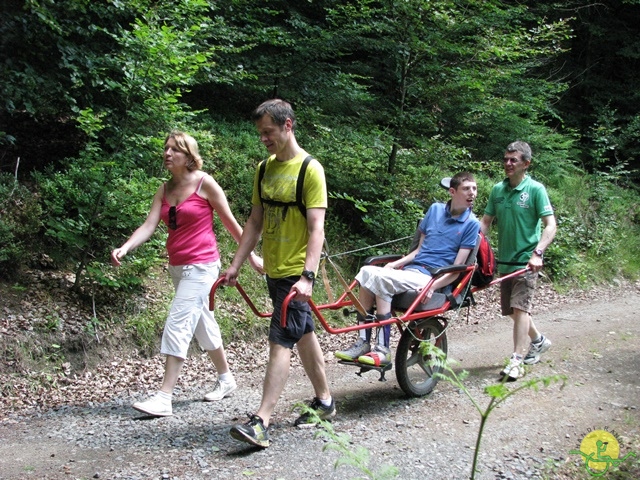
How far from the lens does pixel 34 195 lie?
6.89 metres

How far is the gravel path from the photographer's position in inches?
151

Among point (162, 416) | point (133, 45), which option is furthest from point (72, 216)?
point (162, 416)

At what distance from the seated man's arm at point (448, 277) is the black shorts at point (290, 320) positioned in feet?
3.96

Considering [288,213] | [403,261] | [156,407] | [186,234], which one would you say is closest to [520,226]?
[403,261]

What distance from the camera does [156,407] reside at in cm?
453

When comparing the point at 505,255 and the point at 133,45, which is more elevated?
the point at 133,45

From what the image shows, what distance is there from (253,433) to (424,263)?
229cm

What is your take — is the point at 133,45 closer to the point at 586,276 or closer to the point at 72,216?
the point at 72,216

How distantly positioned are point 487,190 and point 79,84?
8524 millimetres

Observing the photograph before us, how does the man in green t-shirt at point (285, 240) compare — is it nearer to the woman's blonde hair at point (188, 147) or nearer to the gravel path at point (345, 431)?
the gravel path at point (345, 431)

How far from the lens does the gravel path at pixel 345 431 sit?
151 inches

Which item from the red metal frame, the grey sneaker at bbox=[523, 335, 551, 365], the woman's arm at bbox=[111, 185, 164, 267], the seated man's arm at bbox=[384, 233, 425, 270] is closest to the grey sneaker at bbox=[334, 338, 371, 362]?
the red metal frame

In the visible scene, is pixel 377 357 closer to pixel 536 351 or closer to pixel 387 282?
pixel 387 282

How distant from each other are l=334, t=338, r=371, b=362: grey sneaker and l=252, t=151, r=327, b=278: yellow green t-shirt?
894mm
